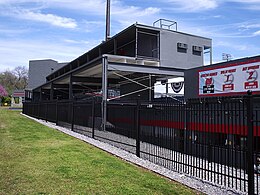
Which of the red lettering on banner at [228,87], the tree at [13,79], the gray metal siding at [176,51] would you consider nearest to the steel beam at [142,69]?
the gray metal siding at [176,51]

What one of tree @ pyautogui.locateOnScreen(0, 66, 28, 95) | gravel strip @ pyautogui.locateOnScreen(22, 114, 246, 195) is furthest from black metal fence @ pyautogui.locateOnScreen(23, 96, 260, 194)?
tree @ pyautogui.locateOnScreen(0, 66, 28, 95)

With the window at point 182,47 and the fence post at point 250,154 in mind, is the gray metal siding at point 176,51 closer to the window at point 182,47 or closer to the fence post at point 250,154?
the window at point 182,47

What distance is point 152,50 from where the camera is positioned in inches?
841

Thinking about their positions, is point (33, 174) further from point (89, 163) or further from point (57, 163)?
point (89, 163)

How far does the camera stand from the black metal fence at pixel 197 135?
5.73 meters

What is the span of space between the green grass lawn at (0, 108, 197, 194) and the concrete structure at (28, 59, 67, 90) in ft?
179

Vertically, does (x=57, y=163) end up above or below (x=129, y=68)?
below

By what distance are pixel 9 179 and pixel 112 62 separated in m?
12.3

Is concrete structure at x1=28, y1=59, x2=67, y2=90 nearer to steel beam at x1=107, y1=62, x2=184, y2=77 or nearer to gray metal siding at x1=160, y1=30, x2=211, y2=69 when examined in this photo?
gray metal siding at x1=160, y1=30, x2=211, y2=69

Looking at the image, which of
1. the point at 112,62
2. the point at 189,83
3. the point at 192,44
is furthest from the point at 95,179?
the point at 192,44

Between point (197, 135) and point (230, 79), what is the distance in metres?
4.19

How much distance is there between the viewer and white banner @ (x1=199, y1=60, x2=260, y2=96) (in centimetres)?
987

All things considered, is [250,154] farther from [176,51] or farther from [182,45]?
[182,45]

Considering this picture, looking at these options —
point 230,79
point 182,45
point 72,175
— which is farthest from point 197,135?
point 182,45
